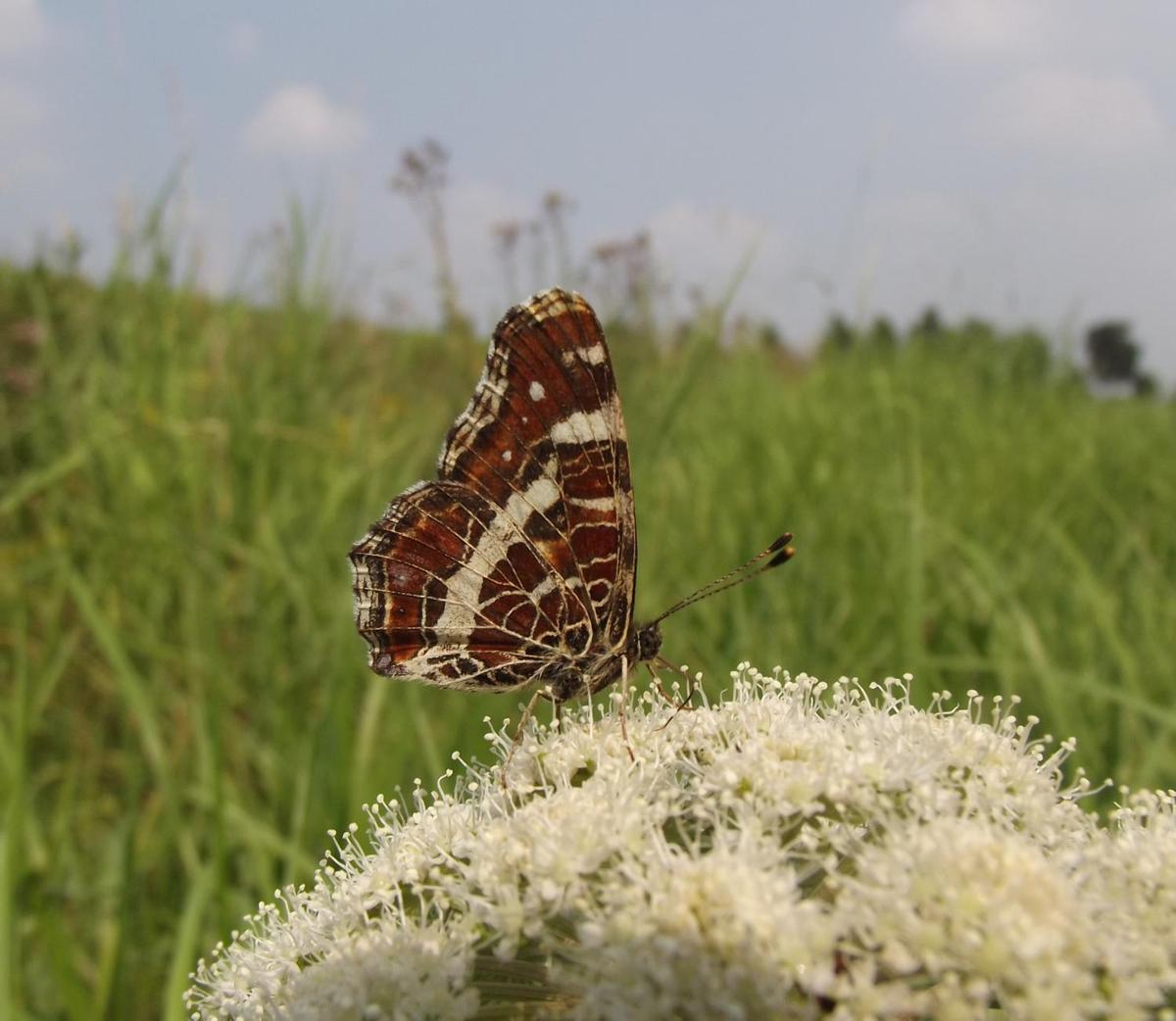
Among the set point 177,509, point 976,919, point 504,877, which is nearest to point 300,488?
point 177,509

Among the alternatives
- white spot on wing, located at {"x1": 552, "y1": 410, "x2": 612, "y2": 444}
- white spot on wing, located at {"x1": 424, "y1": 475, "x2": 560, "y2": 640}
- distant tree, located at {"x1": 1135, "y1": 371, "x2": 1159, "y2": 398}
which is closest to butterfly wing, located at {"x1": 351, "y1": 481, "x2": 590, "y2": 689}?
white spot on wing, located at {"x1": 424, "y1": 475, "x2": 560, "y2": 640}

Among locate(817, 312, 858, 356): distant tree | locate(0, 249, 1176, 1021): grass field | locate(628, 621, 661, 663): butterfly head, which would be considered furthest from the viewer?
locate(817, 312, 858, 356): distant tree

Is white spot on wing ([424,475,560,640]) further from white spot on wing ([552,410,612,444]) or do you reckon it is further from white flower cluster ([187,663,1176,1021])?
white flower cluster ([187,663,1176,1021])

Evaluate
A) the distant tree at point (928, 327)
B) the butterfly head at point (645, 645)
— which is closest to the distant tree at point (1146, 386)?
the distant tree at point (928, 327)

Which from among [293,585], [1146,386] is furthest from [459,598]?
[1146,386]

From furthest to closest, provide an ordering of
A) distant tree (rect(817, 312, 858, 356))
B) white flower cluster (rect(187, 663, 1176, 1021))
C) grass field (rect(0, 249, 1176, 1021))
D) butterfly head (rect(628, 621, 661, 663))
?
distant tree (rect(817, 312, 858, 356))
grass field (rect(0, 249, 1176, 1021))
butterfly head (rect(628, 621, 661, 663))
white flower cluster (rect(187, 663, 1176, 1021))

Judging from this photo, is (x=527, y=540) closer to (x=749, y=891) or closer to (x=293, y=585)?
(x=749, y=891)

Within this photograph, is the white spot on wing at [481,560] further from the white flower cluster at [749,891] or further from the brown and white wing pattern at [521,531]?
the white flower cluster at [749,891]

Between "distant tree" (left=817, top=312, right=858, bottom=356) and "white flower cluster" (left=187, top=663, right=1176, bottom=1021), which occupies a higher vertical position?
"distant tree" (left=817, top=312, right=858, bottom=356)
